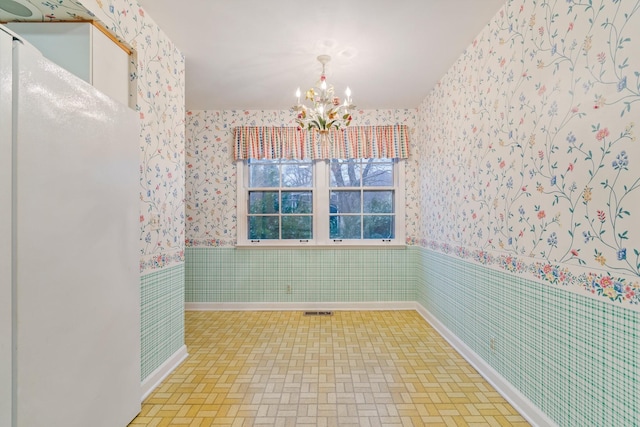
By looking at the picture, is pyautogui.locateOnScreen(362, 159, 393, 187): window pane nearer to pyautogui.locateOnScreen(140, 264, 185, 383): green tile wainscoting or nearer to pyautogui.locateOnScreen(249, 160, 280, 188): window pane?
pyautogui.locateOnScreen(249, 160, 280, 188): window pane

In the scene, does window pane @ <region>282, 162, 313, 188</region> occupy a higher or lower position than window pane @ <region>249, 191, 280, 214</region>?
higher

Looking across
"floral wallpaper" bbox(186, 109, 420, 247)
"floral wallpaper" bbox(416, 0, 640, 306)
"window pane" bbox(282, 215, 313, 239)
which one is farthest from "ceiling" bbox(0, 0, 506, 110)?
"window pane" bbox(282, 215, 313, 239)

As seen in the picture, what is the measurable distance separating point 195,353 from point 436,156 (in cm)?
313

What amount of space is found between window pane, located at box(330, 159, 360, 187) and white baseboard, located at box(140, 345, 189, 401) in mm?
2634

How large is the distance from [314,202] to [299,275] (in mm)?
992

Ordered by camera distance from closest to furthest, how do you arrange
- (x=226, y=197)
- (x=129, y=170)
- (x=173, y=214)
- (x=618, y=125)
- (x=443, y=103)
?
(x=618, y=125) < (x=129, y=170) < (x=173, y=214) < (x=443, y=103) < (x=226, y=197)

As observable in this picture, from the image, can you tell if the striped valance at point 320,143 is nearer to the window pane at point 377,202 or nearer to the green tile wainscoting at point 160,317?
the window pane at point 377,202

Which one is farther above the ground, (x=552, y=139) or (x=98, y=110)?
(x=98, y=110)

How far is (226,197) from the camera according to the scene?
4.30 metres

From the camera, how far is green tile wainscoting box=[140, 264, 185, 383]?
2250 mm

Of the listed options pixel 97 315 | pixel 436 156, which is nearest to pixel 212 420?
pixel 97 315

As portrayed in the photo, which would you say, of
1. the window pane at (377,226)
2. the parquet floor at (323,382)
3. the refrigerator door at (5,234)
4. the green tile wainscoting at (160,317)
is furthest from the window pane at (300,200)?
the refrigerator door at (5,234)

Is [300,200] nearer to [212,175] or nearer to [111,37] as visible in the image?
[212,175]

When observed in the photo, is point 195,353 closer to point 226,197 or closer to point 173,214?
point 173,214
